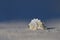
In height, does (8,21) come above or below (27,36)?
above

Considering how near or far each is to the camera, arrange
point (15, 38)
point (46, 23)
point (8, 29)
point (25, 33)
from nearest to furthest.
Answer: point (15, 38), point (25, 33), point (8, 29), point (46, 23)

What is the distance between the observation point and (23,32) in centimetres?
A: 208

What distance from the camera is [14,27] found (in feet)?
7.45

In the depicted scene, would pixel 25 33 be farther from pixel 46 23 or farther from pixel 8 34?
pixel 46 23

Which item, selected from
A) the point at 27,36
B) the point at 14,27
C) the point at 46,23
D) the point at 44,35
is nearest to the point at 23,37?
the point at 27,36

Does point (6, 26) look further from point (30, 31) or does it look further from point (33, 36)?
point (33, 36)

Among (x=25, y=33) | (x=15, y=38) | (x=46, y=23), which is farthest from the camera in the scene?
(x=46, y=23)

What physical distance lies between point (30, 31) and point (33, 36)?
17cm

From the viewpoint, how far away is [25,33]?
2047mm

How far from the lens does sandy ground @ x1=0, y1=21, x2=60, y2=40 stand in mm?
1921

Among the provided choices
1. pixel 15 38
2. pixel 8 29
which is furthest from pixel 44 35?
pixel 8 29

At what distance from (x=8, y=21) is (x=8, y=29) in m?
0.29

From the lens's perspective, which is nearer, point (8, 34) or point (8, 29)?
point (8, 34)

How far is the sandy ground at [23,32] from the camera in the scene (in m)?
1.92
